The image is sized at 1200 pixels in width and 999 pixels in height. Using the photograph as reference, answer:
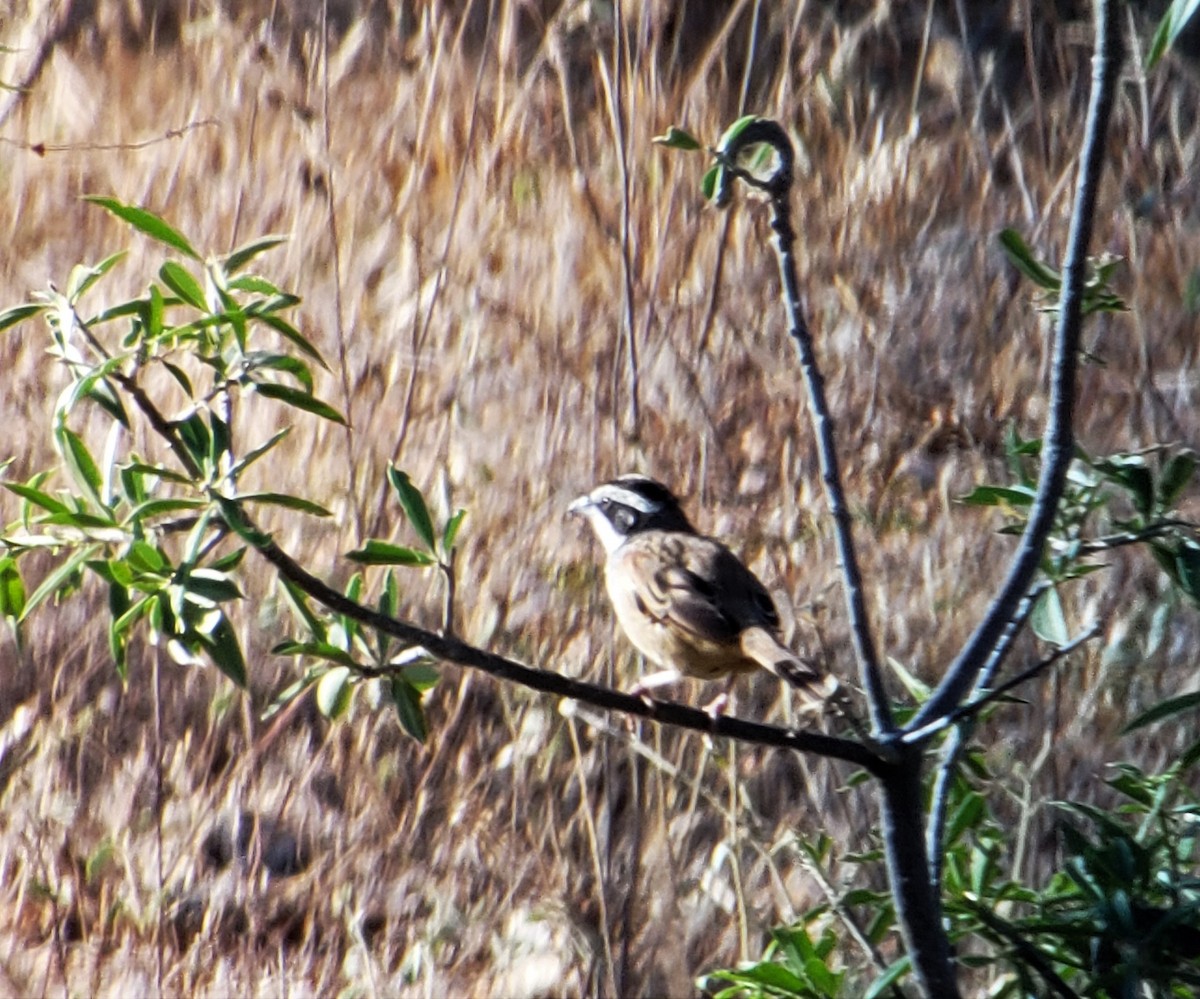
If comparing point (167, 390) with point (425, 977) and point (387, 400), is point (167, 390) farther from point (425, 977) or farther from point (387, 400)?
point (425, 977)

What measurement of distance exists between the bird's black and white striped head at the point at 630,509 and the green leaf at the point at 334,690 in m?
2.25

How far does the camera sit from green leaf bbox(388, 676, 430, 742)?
94.7 inches

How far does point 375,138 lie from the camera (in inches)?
299

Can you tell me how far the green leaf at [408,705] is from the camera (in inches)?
94.7

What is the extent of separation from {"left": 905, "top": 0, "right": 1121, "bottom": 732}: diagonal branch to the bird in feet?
3.64

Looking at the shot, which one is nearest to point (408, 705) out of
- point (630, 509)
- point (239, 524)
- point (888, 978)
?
point (239, 524)

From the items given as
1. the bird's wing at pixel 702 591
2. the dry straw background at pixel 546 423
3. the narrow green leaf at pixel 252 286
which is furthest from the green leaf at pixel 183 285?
the dry straw background at pixel 546 423

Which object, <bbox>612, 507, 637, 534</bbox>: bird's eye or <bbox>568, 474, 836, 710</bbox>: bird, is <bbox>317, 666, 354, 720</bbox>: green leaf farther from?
<bbox>612, 507, 637, 534</bbox>: bird's eye

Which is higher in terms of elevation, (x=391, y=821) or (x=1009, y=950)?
(x=1009, y=950)

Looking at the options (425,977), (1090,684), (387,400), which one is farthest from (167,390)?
(1090,684)

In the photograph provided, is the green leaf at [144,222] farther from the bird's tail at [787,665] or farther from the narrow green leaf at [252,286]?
the bird's tail at [787,665]

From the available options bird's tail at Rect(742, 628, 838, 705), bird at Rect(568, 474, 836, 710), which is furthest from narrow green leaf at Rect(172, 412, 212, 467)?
bird at Rect(568, 474, 836, 710)

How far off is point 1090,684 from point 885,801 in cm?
343

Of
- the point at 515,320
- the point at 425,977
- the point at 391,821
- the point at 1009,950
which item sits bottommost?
the point at 425,977
